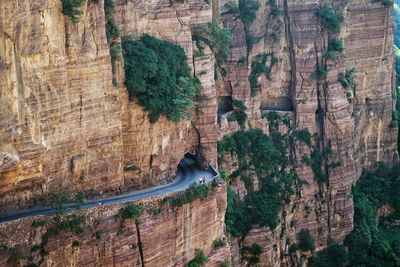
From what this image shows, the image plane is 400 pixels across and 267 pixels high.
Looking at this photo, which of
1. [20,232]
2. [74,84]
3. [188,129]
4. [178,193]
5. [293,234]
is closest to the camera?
[20,232]

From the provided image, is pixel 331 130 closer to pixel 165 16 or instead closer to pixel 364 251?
pixel 364 251

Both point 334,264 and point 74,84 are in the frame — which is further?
point 334,264

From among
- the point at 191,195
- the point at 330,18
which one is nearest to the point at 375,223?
the point at 330,18

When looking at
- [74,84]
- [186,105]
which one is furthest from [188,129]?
[74,84]

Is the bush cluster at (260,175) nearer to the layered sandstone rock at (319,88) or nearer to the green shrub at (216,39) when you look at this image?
the layered sandstone rock at (319,88)

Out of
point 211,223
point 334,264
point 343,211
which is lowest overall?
point 334,264

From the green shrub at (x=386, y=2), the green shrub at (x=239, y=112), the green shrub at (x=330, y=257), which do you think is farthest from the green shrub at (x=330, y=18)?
the green shrub at (x=330, y=257)
